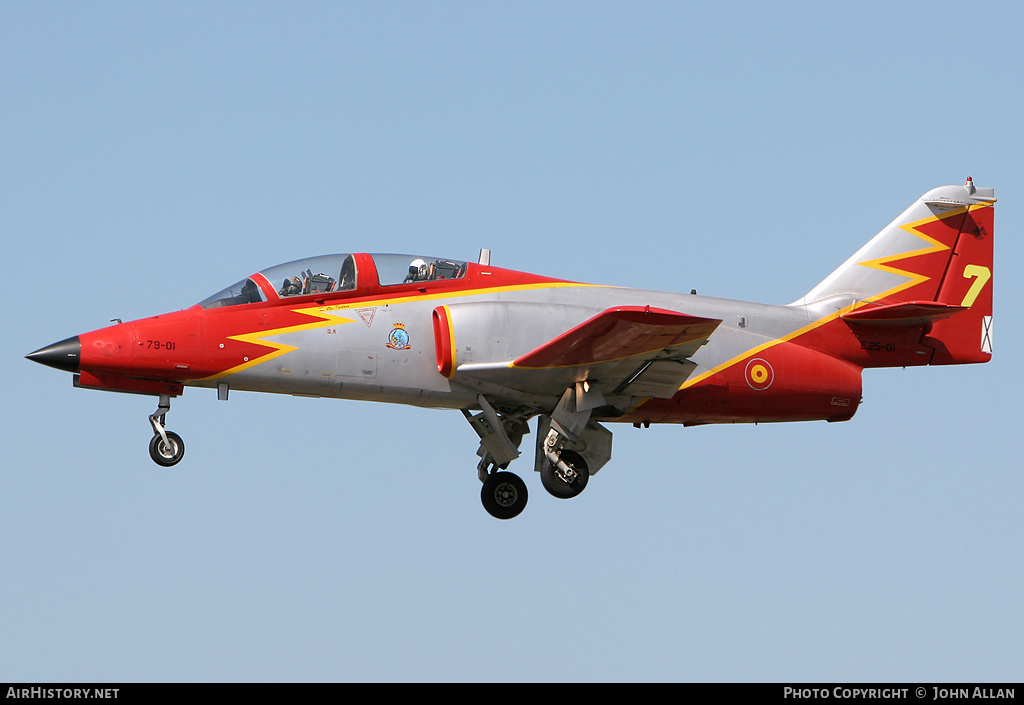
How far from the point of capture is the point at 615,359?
1886cm

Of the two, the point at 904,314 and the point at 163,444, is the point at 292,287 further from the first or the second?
the point at 904,314

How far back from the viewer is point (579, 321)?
19.3 meters

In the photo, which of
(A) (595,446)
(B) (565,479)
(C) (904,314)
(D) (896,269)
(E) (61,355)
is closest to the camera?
(E) (61,355)

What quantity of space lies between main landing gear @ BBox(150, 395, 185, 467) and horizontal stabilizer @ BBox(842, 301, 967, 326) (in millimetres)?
10066

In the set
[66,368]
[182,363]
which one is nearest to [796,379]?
[182,363]

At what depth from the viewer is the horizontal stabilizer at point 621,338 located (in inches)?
691

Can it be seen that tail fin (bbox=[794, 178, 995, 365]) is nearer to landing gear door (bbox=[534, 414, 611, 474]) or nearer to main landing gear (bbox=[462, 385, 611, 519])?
landing gear door (bbox=[534, 414, 611, 474])

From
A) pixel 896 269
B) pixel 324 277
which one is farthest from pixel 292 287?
Result: pixel 896 269

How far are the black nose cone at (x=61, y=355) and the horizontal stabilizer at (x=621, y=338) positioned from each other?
5675 mm

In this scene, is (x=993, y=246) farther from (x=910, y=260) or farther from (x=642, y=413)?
(x=642, y=413)

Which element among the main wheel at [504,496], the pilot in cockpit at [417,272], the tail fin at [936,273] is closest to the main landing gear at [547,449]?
the main wheel at [504,496]

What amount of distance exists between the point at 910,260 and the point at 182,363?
11.5 metres

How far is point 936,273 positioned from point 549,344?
7375 mm
